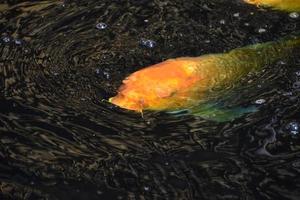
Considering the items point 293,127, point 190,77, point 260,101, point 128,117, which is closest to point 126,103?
point 128,117

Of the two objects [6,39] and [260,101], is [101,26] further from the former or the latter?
[260,101]

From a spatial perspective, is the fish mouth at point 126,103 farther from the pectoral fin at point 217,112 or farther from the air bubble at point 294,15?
the air bubble at point 294,15

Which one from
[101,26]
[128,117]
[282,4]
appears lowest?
[128,117]

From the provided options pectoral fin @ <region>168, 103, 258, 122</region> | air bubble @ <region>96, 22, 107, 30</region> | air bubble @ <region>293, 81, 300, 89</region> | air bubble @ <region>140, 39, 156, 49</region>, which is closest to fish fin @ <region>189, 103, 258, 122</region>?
pectoral fin @ <region>168, 103, 258, 122</region>

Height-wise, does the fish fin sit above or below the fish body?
below

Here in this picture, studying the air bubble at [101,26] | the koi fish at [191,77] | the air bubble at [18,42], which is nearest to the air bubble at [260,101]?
the koi fish at [191,77]

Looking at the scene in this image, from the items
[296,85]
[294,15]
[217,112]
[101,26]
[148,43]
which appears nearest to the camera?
[217,112]

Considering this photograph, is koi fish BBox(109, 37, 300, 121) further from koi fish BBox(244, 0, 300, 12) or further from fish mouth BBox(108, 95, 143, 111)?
koi fish BBox(244, 0, 300, 12)
